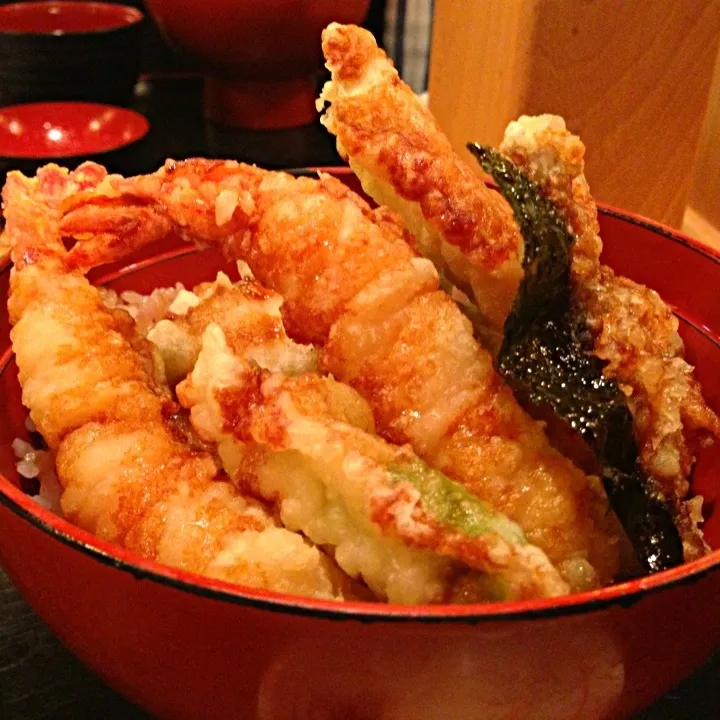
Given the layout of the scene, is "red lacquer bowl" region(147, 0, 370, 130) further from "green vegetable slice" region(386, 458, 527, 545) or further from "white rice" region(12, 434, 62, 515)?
"green vegetable slice" region(386, 458, 527, 545)

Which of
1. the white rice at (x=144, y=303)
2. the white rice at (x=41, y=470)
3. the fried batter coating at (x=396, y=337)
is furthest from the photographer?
the white rice at (x=144, y=303)

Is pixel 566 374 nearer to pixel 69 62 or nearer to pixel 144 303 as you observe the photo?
pixel 144 303

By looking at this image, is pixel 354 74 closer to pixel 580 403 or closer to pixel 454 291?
pixel 454 291

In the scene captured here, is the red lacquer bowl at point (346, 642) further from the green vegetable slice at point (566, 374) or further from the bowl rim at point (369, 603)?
the green vegetable slice at point (566, 374)

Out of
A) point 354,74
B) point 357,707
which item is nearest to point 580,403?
point 357,707

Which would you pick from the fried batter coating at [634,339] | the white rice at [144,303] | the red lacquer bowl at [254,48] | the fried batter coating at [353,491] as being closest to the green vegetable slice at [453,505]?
the fried batter coating at [353,491]


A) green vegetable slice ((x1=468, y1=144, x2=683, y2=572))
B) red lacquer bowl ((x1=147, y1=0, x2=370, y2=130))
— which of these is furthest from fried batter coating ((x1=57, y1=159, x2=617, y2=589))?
red lacquer bowl ((x1=147, y1=0, x2=370, y2=130))

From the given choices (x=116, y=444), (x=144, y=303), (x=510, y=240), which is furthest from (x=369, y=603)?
(x=144, y=303)

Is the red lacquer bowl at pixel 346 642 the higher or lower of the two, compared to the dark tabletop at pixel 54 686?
higher
